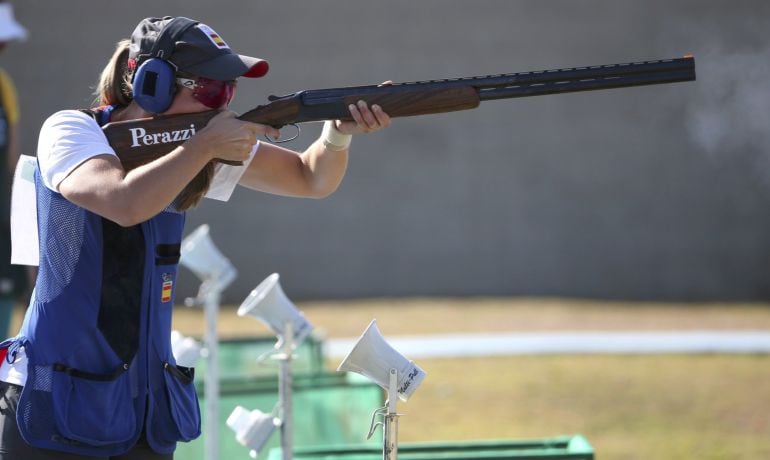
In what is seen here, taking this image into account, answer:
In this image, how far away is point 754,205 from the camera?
15.1m

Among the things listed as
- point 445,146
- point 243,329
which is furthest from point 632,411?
point 445,146

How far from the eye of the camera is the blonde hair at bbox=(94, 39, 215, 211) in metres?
3.09

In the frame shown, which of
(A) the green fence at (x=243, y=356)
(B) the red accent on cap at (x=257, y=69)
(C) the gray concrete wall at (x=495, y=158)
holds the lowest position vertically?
(B) the red accent on cap at (x=257, y=69)

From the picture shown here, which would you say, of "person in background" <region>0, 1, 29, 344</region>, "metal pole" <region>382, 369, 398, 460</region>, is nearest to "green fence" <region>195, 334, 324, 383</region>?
"person in background" <region>0, 1, 29, 344</region>

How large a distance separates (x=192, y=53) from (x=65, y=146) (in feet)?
1.42

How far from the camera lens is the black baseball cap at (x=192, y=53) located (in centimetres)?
303

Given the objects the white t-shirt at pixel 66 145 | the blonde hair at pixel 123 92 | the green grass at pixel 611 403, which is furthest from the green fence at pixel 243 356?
the white t-shirt at pixel 66 145

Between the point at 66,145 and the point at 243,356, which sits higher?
the point at 243,356

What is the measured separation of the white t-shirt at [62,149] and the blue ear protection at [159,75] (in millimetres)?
151

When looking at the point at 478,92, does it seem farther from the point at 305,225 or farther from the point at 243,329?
the point at 305,225

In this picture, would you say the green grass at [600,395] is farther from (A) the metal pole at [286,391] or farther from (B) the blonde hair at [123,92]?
(B) the blonde hair at [123,92]

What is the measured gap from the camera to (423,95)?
3363mm

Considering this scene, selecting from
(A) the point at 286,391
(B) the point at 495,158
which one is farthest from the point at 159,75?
(B) the point at 495,158

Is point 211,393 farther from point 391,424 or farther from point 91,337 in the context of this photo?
point 91,337
